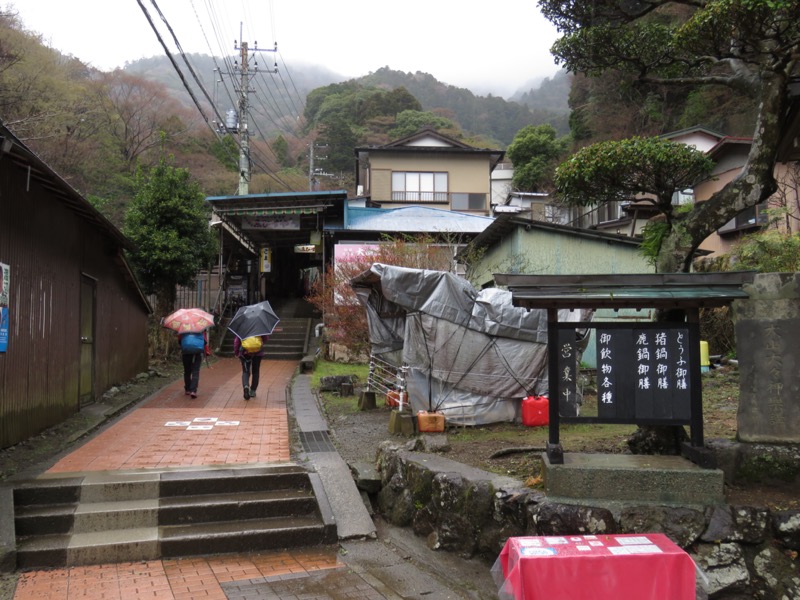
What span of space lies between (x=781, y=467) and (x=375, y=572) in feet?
13.3

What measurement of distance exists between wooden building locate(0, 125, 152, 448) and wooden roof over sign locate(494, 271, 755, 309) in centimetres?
592

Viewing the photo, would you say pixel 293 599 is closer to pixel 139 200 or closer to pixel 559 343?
pixel 559 343

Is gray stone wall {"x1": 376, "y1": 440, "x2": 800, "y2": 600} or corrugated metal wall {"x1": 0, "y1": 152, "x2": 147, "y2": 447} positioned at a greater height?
corrugated metal wall {"x1": 0, "y1": 152, "x2": 147, "y2": 447}

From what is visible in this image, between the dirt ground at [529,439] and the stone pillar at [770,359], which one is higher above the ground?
the stone pillar at [770,359]

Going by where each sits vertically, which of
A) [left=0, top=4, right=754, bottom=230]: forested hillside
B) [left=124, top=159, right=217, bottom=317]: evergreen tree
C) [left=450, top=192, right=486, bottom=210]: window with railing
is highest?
[left=0, top=4, right=754, bottom=230]: forested hillside

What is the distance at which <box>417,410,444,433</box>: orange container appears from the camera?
9.08 m

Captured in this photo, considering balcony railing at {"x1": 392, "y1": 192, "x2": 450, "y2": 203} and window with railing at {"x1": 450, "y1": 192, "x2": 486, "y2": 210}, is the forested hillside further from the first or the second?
balcony railing at {"x1": 392, "y1": 192, "x2": 450, "y2": 203}

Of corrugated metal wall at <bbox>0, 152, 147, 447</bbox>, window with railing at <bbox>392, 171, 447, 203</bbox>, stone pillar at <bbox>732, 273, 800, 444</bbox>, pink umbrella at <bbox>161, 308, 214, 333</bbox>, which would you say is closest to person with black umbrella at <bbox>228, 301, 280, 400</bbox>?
pink umbrella at <bbox>161, 308, 214, 333</bbox>

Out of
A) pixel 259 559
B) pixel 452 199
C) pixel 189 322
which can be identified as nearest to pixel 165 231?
pixel 189 322

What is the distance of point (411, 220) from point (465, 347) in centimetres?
1507

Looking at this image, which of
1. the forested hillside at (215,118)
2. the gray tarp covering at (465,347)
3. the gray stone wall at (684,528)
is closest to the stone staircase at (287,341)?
the forested hillside at (215,118)

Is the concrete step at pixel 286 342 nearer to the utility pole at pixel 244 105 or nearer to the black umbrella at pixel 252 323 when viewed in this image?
the utility pole at pixel 244 105

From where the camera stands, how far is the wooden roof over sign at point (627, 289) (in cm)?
539

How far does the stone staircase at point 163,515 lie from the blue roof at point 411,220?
17378 millimetres
